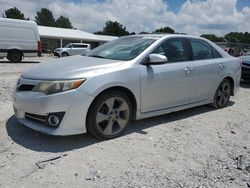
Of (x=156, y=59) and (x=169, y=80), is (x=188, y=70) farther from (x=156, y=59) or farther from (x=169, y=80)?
(x=156, y=59)

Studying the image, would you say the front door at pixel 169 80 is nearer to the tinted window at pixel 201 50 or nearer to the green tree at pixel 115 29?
the tinted window at pixel 201 50

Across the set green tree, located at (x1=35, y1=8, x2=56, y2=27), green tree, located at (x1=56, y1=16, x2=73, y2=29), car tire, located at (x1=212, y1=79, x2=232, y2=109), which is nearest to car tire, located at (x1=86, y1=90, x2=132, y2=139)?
car tire, located at (x1=212, y1=79, x2=232, y2=109)

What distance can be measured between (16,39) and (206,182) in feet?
53.6

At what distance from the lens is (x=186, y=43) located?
5.16 meters

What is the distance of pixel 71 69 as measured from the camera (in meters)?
3.82

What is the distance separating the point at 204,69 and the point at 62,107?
296 cm

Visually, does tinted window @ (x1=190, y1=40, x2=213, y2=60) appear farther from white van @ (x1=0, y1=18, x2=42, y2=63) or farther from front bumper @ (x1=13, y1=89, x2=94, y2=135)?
white van @ (x1=0, y1=18, x2=42, y2=63)

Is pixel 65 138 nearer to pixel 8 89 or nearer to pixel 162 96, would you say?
pixel 162 96

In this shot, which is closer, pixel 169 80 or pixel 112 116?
pixel 112 116

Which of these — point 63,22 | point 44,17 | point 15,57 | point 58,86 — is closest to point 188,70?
point 58,86

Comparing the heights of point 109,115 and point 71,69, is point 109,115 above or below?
below

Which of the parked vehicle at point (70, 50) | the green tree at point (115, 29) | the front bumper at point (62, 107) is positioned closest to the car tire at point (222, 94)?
the front bumper at point (62, 107)

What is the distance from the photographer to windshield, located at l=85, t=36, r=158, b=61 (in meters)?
4.45

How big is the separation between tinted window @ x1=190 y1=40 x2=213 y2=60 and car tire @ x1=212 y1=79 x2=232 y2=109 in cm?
74
